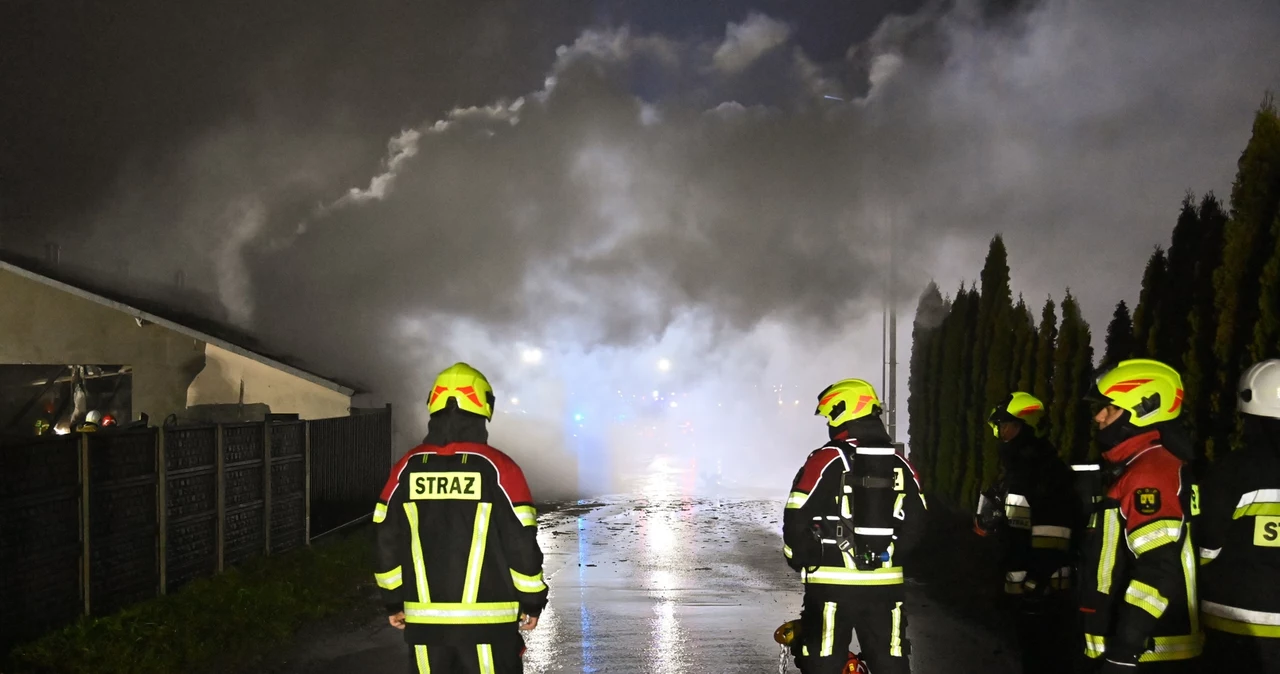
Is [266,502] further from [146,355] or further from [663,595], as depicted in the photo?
[146,355]

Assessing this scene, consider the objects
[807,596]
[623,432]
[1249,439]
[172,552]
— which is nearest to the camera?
[1249,439]

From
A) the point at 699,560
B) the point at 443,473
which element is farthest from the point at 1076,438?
the point at 443,473

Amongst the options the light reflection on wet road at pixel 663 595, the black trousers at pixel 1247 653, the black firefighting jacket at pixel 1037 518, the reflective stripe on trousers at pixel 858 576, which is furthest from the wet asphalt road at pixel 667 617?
the black trousers at pixel 1247 653

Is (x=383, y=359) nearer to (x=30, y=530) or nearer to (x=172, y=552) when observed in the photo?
(x=172, y=552)

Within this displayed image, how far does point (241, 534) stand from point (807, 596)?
643 centimetres

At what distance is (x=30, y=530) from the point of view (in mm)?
6492

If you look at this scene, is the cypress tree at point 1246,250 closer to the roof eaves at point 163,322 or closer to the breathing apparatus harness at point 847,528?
the breathing apparatus harness at point 847,528

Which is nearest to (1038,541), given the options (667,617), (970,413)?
(667,617)

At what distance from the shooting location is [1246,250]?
7.87m

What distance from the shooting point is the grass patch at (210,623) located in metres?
6.27

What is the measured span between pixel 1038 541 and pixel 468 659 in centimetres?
350

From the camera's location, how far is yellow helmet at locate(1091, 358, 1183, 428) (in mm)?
4000

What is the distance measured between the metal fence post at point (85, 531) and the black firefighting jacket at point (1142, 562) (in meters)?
6.16

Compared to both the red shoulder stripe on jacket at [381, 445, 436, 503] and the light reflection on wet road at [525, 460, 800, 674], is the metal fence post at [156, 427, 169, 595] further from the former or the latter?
the red shoulder stripe on jacket at [381, 445, 436, 503]
